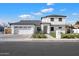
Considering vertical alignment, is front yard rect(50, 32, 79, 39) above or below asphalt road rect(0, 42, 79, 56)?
above

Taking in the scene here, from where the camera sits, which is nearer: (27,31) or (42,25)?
(42,25)

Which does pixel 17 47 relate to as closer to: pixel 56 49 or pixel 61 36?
pixel 56 49

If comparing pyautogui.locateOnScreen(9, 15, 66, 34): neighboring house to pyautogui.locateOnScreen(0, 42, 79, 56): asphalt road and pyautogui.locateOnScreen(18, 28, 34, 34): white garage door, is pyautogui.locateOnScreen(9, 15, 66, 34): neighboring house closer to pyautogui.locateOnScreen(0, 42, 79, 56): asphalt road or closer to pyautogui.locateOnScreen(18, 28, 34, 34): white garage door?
pyautogui.locateOnScreen(18, 28, 34, 34): white garage door

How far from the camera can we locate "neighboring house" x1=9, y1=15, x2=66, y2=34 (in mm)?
9735

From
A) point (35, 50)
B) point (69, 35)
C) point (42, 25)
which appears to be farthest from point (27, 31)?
point (35, 50)

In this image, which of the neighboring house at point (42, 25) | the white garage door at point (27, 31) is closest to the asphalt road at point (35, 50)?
the white garage door at point (27, 31)

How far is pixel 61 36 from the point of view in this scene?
10.5m

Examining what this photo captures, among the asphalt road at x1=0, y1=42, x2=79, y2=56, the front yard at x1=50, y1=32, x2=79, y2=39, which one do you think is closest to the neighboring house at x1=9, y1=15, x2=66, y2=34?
the front yard at x1=50, y1=32, x2=79, y2=39

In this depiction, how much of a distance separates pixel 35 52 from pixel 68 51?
131 centimetres

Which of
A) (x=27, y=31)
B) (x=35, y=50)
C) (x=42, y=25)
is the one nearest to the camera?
(x=35, y=50)

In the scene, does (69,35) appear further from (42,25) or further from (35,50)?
(35,50)

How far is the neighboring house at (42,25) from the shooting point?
9735mm

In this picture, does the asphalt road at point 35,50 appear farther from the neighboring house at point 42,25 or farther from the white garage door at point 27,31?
the neighboring house at point 42,25

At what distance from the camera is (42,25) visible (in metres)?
10.1
